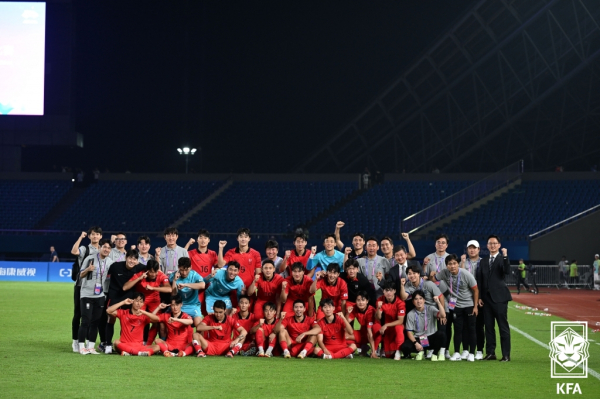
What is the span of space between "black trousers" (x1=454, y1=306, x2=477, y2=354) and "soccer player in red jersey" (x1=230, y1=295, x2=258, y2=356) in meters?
3.26

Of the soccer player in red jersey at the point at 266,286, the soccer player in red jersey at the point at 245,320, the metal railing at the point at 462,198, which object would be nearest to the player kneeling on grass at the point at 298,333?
the soccer player in red jersey at the point at 266,286

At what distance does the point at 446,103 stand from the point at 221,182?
14.1 meters

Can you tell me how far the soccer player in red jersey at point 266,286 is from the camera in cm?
1270

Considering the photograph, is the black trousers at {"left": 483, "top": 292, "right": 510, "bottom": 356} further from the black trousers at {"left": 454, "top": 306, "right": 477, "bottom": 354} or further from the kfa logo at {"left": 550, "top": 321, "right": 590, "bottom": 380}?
the kfa logo at {"left": 550, "top": 321, "right": 590, "bottom": 380}

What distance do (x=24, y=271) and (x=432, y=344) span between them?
99.1 ft

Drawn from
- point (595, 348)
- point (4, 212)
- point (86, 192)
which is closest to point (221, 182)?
point (86, 192)

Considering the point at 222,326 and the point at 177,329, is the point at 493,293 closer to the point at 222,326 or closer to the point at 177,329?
the point at 222,326

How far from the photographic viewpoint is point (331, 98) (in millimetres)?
44812

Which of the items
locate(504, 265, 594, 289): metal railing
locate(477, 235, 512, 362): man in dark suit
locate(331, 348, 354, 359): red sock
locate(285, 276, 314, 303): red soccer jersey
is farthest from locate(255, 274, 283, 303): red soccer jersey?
locate(504, 265, 594, 289): metal railing

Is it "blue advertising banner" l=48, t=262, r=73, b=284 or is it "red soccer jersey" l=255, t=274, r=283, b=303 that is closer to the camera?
"red soccer jersey" l=255, t=274, r=283, b=303

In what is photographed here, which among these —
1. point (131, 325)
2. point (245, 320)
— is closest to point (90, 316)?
point (131, 325)

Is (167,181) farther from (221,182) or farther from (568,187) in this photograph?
(568,187)

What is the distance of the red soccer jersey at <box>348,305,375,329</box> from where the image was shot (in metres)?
A: 12.5

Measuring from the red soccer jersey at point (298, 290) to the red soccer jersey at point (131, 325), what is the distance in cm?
234
